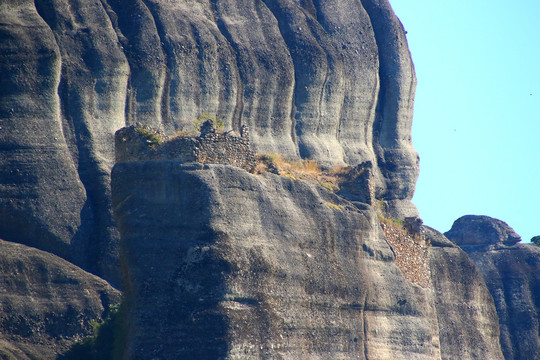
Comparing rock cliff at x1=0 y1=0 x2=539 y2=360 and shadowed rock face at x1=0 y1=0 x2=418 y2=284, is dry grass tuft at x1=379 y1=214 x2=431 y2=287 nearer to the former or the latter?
rock cliff at x1=0 y1=0 x2=539 y2=360

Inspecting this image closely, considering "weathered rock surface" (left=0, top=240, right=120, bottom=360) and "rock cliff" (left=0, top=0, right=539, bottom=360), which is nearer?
"rock cliff" (left=0, top=0, right=539, bottom=360)

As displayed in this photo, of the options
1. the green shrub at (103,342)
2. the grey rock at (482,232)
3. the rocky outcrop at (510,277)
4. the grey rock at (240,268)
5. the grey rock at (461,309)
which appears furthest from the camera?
the grey rock at (482,232)

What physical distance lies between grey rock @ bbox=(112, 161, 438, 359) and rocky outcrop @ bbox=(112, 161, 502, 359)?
0.03m

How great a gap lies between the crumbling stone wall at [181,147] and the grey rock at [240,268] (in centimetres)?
63

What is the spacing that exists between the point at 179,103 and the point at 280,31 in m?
7.81

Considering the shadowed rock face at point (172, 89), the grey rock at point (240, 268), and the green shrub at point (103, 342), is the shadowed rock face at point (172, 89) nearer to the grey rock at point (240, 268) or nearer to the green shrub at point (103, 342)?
the green shrub at point (103, 342)

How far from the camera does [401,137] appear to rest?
169 feet

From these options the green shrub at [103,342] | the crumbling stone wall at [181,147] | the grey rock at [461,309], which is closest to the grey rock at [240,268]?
the crumbling stone wall at [181,147]

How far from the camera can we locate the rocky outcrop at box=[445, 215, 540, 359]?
49438 millimetres

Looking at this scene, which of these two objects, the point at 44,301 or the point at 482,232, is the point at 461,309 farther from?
the point at 44,301

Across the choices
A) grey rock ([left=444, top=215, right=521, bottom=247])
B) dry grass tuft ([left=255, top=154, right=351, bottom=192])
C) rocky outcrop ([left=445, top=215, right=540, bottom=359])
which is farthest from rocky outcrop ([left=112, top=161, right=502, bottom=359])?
grey rock ([left=444, top=215, right=521, bottom=247])

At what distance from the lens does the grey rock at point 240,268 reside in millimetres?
28953

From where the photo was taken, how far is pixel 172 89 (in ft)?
136

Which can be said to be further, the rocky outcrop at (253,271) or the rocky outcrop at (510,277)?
the rocky outcrop at (510,277)
